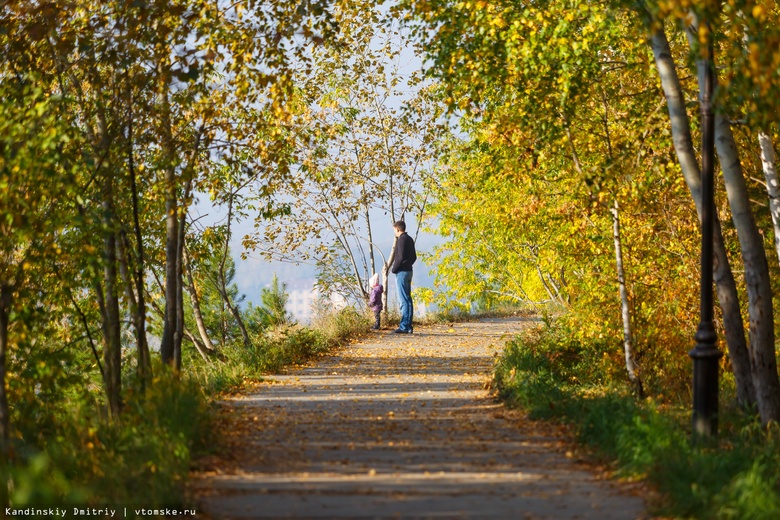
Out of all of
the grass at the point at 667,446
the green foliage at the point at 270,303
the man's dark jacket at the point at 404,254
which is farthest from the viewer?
the green foliage at the point at 270,303

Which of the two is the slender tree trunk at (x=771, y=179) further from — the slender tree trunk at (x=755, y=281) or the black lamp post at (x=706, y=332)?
the black lamp post at (x=706, y=332)

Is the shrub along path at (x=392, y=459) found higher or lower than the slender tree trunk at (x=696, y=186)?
lower

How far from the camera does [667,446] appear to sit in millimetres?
8891

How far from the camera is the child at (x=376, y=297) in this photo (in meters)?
24.9

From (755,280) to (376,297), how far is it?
1344cm

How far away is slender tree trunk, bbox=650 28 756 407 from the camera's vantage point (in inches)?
489

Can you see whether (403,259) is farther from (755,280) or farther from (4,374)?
(4,374)

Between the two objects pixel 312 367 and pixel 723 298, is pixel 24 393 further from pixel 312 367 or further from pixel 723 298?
pixel 723 298

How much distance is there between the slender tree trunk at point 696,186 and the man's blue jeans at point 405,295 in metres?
10.2

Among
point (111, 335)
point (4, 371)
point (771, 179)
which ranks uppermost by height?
point (771, 179)

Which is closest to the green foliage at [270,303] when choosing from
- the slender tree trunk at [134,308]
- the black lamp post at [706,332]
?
the slender tree trunk at [134,308]

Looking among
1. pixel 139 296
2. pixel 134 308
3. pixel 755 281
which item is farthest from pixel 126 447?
pixel 755 281

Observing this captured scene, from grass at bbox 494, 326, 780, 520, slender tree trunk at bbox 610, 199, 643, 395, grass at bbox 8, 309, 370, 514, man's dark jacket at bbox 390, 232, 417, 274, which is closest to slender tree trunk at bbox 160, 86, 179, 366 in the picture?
grass at bbox 8, 309, 370, 514

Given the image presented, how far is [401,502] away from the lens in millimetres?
7320
